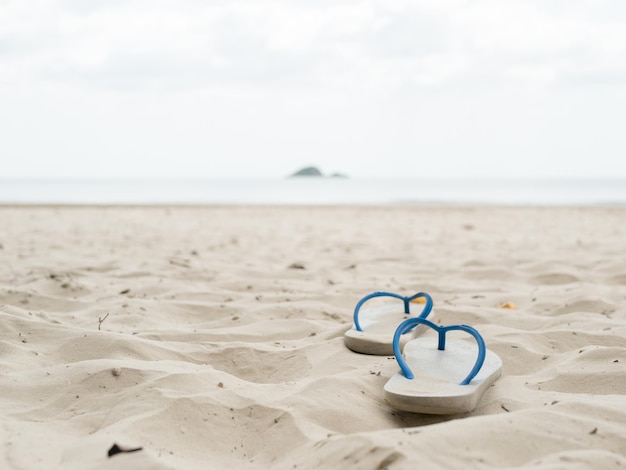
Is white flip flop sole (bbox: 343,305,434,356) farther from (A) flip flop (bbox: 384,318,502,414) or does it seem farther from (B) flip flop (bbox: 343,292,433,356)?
(A) flip flop (bbox: 384,318,502,414)

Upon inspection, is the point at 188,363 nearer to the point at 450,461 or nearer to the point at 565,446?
the point at 450,461

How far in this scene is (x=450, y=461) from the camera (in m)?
1.26

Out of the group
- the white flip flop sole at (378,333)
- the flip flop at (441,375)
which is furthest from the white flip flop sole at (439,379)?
the white flip flop sole at (378,333)

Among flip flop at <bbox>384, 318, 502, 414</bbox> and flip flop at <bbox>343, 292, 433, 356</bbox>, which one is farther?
flip flop at <bbox>343, 292, 433, 356</bbox>

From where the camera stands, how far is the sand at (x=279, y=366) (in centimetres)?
136

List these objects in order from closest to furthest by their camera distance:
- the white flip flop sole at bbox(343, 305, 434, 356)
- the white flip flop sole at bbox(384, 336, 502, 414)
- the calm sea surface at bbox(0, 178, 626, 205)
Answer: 1. the white flip flop sole at bbox(384, 336, 502, 414)
2. the white flip flop sole at bbox(343, 305, 434, 356)
3. the calm sea surface at bbox(0, 178, 626, 205)

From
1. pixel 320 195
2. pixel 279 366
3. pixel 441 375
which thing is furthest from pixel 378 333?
pixel 320 195

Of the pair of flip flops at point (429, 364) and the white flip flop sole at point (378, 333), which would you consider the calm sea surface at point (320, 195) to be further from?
the pair of flip flops at point (429, 364)

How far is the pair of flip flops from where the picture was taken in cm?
160

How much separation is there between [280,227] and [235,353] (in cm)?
587

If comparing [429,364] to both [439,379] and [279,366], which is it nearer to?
[439,379]

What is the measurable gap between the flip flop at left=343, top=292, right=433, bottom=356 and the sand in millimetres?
58

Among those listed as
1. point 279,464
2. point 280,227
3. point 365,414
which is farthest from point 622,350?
point 280,227

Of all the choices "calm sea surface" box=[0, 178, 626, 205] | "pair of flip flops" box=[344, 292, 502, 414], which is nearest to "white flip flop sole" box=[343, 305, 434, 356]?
"pair of flip flops" box=[344, 292, 502, 414]
